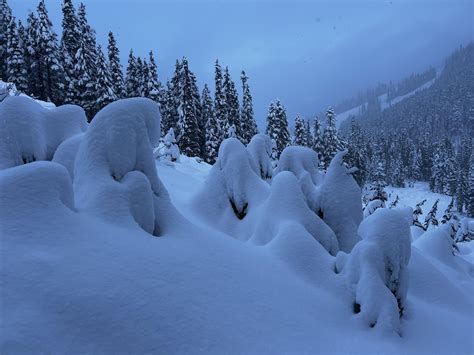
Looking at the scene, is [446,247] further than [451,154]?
No

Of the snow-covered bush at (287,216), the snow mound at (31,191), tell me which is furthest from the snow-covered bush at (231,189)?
the snow mound at (31,191)

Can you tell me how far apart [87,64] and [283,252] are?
121 ft

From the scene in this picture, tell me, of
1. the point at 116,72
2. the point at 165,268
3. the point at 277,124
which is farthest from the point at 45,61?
the point at 165,268

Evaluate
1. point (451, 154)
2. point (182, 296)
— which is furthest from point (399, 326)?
point (451, 154)

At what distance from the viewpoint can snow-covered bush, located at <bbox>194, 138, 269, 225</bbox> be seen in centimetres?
948

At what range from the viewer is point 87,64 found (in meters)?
35.9

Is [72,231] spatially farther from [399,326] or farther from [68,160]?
[399,326]

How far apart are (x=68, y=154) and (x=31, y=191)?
297 cm

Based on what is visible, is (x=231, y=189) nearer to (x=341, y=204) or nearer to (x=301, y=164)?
(x=301, y=164)

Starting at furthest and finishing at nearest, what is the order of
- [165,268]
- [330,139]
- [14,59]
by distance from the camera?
[330,139] → [14,59] → [165,268]

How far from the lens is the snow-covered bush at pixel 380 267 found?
5434 mm

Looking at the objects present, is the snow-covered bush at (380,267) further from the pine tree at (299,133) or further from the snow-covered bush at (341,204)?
the pine tree at (299,133)

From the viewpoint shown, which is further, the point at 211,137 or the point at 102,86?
the point at 211,137

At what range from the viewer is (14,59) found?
119 ft
